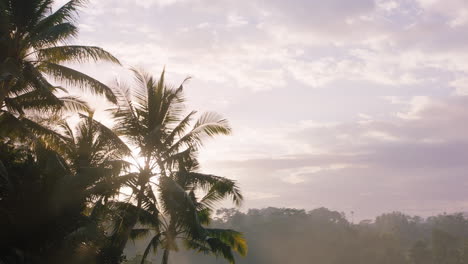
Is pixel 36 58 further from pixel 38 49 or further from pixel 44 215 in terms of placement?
pixel 44 215

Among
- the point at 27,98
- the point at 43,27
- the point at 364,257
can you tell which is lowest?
the point at 364,257

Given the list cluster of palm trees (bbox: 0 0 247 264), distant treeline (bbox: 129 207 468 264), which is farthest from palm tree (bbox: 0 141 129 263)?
distant treeline (bbox: 129 207 468 264)

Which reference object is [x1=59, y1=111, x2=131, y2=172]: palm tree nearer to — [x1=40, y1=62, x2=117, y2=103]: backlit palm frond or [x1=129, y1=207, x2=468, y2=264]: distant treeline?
[x1=40, y1=62, x2=117, y2=103]: backlit palm frond

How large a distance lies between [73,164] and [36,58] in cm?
391

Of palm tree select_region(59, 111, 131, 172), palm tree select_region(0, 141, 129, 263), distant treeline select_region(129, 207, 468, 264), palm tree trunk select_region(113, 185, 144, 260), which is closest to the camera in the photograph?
palm tree select_region(0, 141, 129, 263)

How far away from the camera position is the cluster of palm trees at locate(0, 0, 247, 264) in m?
10.3

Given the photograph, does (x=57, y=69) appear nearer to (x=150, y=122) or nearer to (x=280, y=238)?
(x=150, y=122)

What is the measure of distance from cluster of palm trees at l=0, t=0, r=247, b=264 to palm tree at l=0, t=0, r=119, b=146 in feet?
0.09

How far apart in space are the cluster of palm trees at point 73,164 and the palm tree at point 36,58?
0.03m

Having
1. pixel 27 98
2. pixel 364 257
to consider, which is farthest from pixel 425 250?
pixel 27 98

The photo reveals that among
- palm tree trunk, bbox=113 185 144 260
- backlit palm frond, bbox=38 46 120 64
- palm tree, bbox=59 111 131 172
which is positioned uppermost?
backlit palm frond, bbox=38 46 120 64

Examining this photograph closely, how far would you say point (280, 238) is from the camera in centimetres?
8938

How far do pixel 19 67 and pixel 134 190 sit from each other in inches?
170

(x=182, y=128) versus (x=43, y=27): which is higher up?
(x=43, y=27)
